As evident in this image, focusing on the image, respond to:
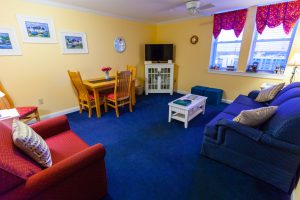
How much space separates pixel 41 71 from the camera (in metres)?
2.95

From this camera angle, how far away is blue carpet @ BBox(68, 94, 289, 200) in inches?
60.9

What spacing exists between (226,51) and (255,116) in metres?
2.85

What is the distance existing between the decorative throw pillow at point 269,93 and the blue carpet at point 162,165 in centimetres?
101

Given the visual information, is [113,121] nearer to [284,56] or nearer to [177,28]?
[177,28]

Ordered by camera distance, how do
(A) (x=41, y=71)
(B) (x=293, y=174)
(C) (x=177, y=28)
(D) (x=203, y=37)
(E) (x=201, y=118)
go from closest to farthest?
1. (B) (x=293, y=174)
2. (A) (x=41, y=71)
3. (E) (x=201, y=118)
4. (D) (x=203, y=37)
5. (C) (x=177, y=28)

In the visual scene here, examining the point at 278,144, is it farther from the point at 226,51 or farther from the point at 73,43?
the point at 73,43

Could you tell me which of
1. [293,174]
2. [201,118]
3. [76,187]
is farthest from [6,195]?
[201,118]

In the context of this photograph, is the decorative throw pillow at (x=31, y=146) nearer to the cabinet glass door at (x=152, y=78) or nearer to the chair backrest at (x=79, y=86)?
the chair backrest at (x=79, y=86)

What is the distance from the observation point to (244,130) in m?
1.62

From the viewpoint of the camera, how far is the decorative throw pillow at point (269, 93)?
8.63ft

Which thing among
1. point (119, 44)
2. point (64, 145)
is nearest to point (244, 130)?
point (64, 145)

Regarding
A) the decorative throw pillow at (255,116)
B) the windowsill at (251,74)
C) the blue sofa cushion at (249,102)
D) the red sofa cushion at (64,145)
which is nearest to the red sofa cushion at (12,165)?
the red sofa cushion at (64,145)

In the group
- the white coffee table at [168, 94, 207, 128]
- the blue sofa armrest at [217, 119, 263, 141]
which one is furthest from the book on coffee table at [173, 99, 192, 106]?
the blue sofa armrest at [217, 119, 263, 141]

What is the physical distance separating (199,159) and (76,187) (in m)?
1.48
